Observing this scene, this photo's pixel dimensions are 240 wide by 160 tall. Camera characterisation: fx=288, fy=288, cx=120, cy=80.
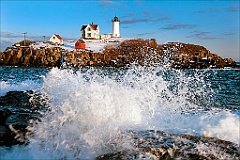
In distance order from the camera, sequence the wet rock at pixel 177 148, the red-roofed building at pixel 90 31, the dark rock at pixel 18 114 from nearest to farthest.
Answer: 1. the wet rock at pixel 177 148
2. the dark rock at pixel 18 114
3. the red-roofed building at pixel 90 31

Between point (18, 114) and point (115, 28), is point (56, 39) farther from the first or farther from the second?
point (18, 114)

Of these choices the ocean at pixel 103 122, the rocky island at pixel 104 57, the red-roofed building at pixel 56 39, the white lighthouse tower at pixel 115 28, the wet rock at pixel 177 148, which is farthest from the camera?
the white lighthouse tower at pixel 115 28

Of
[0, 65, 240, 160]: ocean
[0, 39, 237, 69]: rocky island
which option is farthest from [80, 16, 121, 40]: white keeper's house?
[0, 65, 240, 160]: ocean

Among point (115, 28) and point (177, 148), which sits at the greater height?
point (115, 28)

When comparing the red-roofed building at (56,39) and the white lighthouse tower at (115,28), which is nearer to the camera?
the red-roofed building at (56,39)

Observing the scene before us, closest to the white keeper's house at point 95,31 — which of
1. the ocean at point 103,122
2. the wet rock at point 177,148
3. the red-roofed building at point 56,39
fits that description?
the red-roofed building at point 56,39

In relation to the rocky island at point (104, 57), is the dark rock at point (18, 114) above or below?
below

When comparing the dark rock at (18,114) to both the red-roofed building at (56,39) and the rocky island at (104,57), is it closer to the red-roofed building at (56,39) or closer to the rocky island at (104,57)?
the rocky island at (104,57)

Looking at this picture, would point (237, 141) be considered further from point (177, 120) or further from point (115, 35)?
point (115, 35)

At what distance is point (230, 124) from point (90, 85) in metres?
3.66

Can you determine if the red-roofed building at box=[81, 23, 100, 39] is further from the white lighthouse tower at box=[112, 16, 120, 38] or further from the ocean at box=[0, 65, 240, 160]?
the ocean at box=[0, 65, 240, 160]

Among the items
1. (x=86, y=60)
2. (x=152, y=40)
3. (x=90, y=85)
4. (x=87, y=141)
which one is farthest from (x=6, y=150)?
(x=152, y=40)

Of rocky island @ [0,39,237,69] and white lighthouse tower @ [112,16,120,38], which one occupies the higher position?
white lighthouse tower @ [112,16,120,38]

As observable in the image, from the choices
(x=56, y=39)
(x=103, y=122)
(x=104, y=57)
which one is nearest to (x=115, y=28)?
(x=56, y=39)
